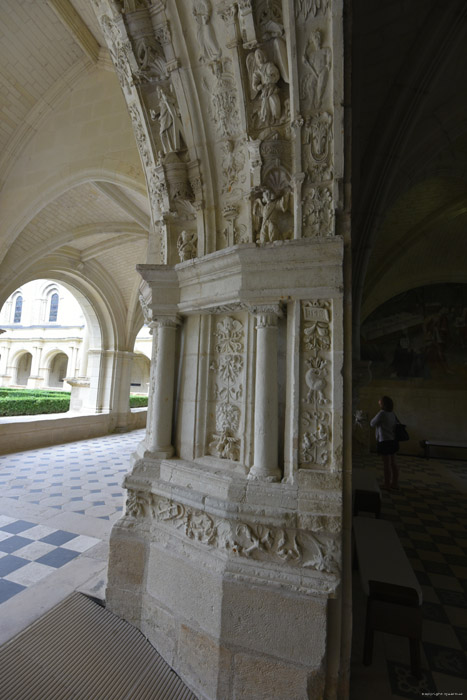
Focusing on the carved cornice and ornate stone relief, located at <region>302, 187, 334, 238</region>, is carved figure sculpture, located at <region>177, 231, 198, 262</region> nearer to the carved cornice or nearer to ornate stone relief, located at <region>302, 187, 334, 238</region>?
ornate stone relief, located at <region>302, 187, 334, 238</region>

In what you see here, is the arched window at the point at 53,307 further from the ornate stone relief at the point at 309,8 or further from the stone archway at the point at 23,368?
the ornate stone relief at the point at 309,8

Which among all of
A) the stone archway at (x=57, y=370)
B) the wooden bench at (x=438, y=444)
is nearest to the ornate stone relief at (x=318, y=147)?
the wooden bench at (x=438, y=444)

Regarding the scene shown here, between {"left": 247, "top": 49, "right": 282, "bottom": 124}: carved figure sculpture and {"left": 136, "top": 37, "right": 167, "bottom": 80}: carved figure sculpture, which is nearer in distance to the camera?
{"left": 247, "top": 49, "right": 282, "bottom": 124}: carved figure sculpture

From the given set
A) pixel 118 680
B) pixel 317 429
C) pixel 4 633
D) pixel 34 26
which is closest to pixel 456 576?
pixel 317 429

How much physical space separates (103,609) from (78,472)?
3.84 metres

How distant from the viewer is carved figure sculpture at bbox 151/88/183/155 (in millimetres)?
2201

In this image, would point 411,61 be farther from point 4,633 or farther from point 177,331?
point 4,633

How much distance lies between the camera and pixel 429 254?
8.55m

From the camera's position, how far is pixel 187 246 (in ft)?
7.72

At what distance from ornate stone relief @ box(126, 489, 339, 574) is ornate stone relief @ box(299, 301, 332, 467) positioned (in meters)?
0.35

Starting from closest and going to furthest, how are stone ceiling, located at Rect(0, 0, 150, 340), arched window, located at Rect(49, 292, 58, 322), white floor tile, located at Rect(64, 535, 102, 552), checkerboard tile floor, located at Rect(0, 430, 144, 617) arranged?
checkerboard tile floor, located at Rect(0, 430, 144, 617) → white floor tile, located at Rect(64, 535, 102, 552) → stone ceiling, located at Rect(0, 0, 150, 340) → arched window, located at Rect(49, 292, 58, 322)

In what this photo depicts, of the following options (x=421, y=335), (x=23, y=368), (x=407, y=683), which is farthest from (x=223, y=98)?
(x=23, y=368)

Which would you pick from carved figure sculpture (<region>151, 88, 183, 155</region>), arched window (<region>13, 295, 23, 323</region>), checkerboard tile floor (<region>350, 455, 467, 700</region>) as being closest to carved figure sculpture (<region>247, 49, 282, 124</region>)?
carved figure sculpture (<region>151, 88, 183, 155</region>)

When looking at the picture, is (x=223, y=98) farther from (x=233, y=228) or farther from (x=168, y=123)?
(x=233, y=228)
